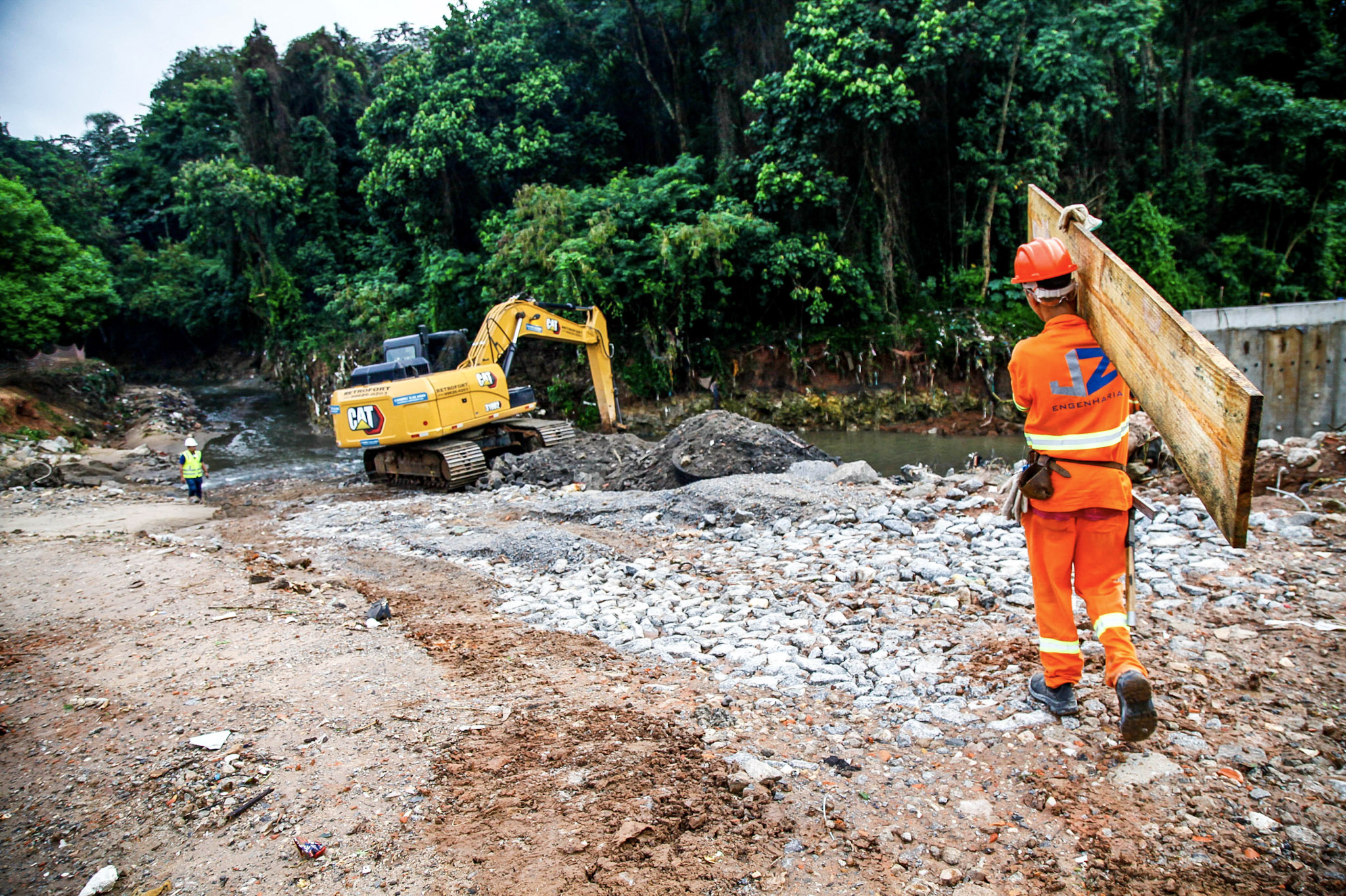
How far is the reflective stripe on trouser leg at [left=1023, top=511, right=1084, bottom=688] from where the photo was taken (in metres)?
2.93

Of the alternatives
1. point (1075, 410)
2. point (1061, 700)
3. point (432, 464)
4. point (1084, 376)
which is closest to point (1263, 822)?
point (1061, 700)

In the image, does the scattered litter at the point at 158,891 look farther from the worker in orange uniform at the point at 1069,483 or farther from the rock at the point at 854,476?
the rock at the point at 854,476

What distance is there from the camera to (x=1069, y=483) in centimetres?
286

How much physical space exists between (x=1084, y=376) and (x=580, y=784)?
2.46 metres

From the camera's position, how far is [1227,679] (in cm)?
319

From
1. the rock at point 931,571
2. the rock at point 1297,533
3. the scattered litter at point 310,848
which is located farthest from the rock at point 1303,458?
the scattered litter at point 310,848

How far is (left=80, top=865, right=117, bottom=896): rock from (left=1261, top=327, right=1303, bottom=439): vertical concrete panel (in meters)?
11.2

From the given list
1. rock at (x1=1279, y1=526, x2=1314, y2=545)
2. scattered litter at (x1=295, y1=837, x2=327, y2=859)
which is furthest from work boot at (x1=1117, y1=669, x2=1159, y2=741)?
rock at (x1=1279, y1=526, x2=1314, y2=545)

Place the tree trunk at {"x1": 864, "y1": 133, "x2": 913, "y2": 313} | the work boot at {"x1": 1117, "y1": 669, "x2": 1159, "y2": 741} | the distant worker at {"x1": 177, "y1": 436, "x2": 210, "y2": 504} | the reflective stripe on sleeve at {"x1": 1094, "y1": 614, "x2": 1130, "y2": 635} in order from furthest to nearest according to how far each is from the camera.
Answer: the tree trunk at {"x1": 864, "y1": 133, "x2": 913, "y2": 313} < the distant worker at {"x1": 177, "y1": 436, "x2": 210, "y2": 504} < the reflective stripe on sleeve at {"x1": 1094, "y1": 614, "x2": 1130, "y2": 635} < the work boot at {"x1": 1117, "y1": 669, "x2": 1159, "y2": 741}

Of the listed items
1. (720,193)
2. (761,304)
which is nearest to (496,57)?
(720,193)

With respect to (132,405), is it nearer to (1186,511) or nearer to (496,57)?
(496,57)

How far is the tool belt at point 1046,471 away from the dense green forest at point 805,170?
13.6m

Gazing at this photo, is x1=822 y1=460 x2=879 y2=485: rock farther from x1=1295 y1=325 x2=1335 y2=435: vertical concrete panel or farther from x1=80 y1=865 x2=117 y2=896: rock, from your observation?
x1=80 y1=865 x2=117 y2=896: rock

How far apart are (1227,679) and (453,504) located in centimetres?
878
